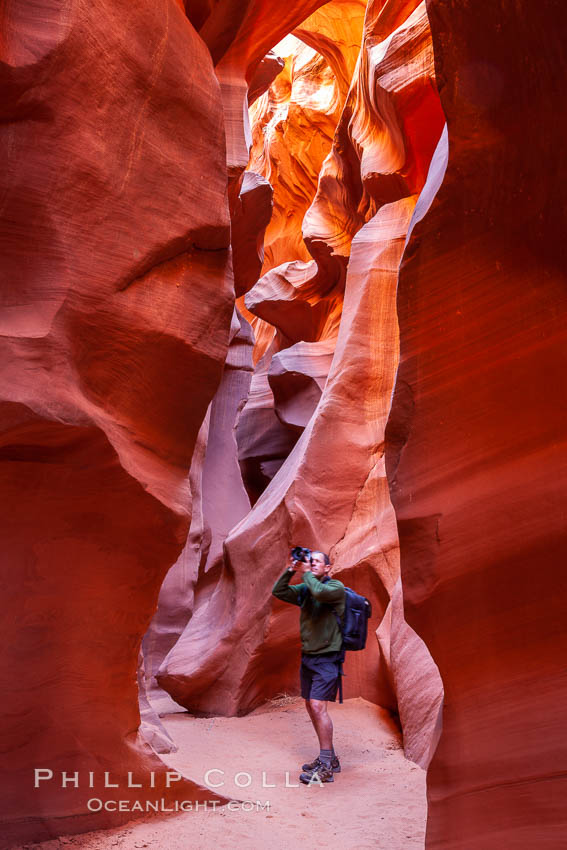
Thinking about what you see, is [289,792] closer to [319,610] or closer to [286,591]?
[319,610]

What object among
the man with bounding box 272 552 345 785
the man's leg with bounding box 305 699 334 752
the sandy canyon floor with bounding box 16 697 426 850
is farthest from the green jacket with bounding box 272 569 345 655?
the sandy canyon floor with bounding box 16 697 426 850

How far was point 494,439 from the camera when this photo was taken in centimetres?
295

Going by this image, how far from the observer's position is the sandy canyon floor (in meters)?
3.88

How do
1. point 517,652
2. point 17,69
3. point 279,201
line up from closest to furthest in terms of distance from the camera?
point 517,652
point 17,69
point 279,201

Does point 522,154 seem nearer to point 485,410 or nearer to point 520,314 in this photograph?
point 520,314

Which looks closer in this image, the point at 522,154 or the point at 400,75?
the point at 522,154

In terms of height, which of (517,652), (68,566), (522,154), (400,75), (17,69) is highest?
(400,75)

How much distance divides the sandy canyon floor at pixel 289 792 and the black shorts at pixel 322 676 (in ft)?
1.81

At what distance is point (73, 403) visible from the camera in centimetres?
347

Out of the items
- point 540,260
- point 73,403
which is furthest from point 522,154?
point 73,403

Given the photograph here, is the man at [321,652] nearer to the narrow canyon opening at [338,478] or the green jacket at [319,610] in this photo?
the green jacket at [319,610]

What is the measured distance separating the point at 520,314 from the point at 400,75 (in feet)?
19.6

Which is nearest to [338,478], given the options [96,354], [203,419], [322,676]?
[322,676]

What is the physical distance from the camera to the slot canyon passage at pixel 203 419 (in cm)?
277
